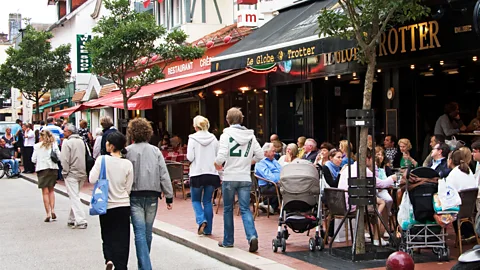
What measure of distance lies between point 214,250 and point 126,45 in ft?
36.4

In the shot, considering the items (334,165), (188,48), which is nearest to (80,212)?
(334,165)

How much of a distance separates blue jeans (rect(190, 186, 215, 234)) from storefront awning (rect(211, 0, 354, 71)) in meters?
3.38

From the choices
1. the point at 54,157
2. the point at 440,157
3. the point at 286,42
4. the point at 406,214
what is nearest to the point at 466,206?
the point at 406,214

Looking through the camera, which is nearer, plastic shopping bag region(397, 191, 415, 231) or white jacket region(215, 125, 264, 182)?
plastic shopping bag region(397, 191, 415, 231)

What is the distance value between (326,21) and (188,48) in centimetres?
1059

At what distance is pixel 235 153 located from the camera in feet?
31.8

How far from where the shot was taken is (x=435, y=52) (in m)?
12.6

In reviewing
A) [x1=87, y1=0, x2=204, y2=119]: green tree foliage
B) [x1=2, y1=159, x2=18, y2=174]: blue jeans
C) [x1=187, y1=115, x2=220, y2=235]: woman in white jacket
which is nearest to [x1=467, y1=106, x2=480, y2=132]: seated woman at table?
[x1=187, y1=115, x2=220, y2=235]: woman in white jacket

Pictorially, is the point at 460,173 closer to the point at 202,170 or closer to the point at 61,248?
the point at 202,170

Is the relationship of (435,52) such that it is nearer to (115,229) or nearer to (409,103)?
(409,103)

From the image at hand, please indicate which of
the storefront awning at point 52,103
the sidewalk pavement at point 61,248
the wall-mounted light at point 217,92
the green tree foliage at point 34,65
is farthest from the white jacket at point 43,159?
the storefront awning at point 52,103

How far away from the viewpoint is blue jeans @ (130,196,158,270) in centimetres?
795

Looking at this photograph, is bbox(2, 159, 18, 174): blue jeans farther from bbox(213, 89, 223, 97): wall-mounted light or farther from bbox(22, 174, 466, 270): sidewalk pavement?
bbox(22, 174, 466, 270): sidewalk pavement

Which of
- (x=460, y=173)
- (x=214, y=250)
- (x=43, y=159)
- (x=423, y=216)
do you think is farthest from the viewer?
(x=43, y=159)
